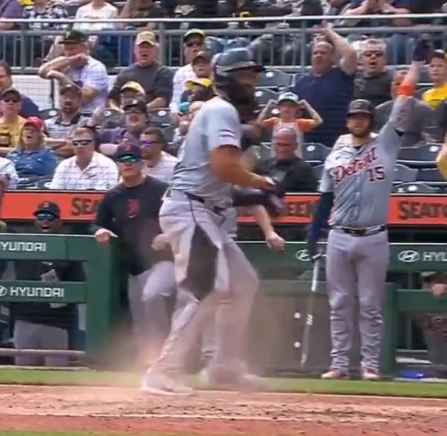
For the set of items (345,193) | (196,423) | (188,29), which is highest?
(188,29)

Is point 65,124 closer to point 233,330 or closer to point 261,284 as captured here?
point 261,284

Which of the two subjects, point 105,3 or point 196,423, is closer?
point 196,423

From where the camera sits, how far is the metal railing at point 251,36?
13.8 m

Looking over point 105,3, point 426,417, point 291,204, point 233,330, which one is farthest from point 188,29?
point 426,417

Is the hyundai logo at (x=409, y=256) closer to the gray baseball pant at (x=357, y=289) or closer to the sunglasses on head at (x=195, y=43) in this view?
the gray baseball pant at (x=357, y=289)

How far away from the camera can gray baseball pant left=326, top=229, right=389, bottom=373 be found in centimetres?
1015

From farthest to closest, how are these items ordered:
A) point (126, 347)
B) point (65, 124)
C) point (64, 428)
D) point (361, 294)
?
point (65, 124), point (126, 347), point (361, 294), point (64, 428)

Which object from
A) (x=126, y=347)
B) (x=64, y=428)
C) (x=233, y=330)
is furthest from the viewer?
(x=126, y=347)

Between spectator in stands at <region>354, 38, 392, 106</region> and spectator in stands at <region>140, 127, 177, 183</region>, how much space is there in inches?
86.4

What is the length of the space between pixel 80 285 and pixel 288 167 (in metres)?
2.01

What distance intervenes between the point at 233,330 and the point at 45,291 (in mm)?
3004

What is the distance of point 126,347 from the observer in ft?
35.8

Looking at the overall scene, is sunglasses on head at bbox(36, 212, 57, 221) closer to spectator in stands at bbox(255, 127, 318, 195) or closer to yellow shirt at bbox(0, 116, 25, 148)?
spectator in stands at bbox(255, 127, 318, 195)

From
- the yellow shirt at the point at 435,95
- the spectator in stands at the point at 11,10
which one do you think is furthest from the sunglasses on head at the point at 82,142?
the spectator in stands at the point at 11,10
